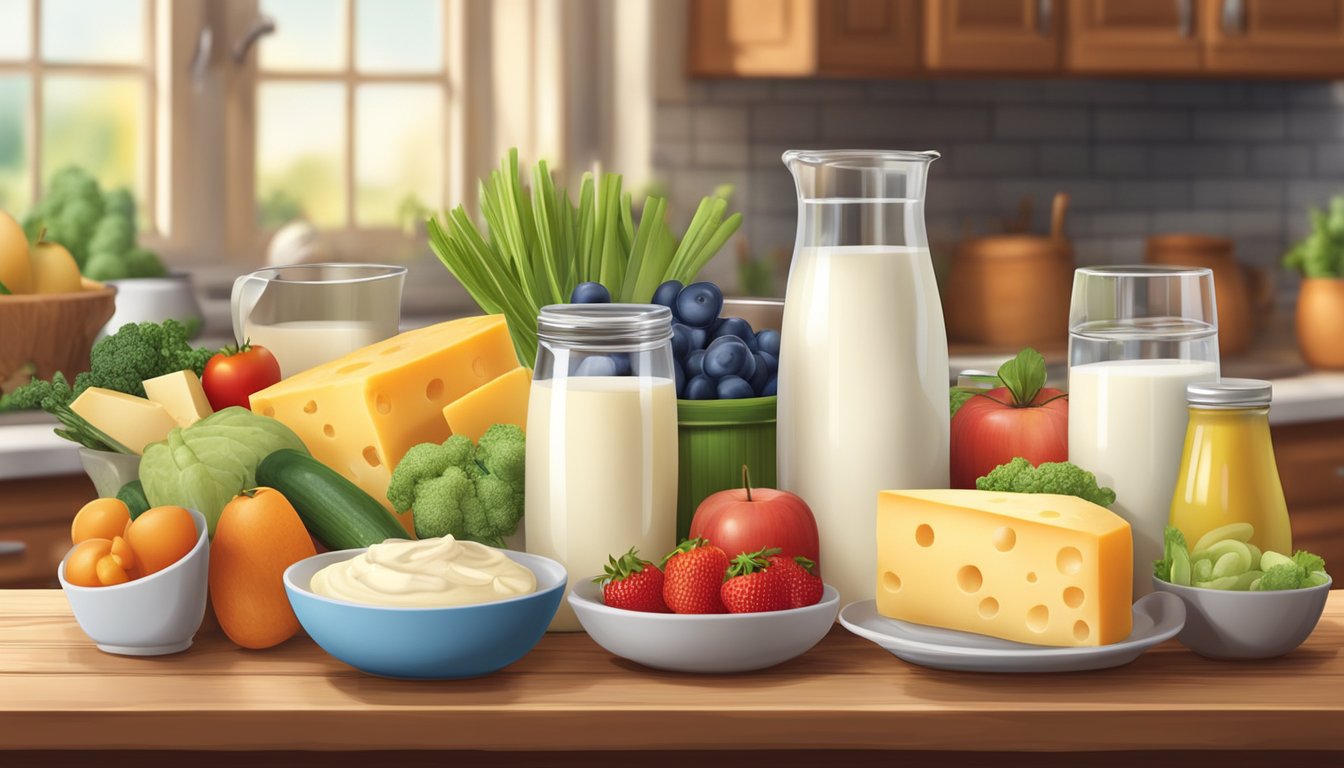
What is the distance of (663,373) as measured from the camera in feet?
3.58

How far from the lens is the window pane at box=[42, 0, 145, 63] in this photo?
3234mm

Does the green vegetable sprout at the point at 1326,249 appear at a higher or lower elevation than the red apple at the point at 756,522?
higher

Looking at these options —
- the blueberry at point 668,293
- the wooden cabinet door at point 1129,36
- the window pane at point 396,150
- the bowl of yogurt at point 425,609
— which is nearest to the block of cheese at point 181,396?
the bowl of yogurt at point 425,609

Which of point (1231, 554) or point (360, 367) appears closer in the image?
point (1231, 554)

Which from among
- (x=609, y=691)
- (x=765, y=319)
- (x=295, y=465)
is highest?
(x=765, y=319)

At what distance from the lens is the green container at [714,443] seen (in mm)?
1149

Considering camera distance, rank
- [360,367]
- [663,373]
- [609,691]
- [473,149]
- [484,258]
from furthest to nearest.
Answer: [473,149] → [484,258] → [360,367] → [663,373] → [609,691]

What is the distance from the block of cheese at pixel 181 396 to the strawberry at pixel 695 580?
47cm

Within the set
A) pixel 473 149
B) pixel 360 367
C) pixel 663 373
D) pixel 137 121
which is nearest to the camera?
pixel 663 373

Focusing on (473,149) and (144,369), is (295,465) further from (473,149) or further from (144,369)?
(473,149)

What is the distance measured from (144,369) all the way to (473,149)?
2449 millimetres

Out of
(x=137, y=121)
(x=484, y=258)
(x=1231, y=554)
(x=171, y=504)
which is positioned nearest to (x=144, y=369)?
(x=171, y=504)

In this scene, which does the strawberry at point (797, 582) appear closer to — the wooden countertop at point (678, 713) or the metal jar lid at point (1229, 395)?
the wooden countertop at point (678, 713)

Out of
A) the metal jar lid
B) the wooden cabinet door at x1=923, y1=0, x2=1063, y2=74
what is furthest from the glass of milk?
the wooden cabinet door at x1=923, y1=0, x2=1063, y2=74
